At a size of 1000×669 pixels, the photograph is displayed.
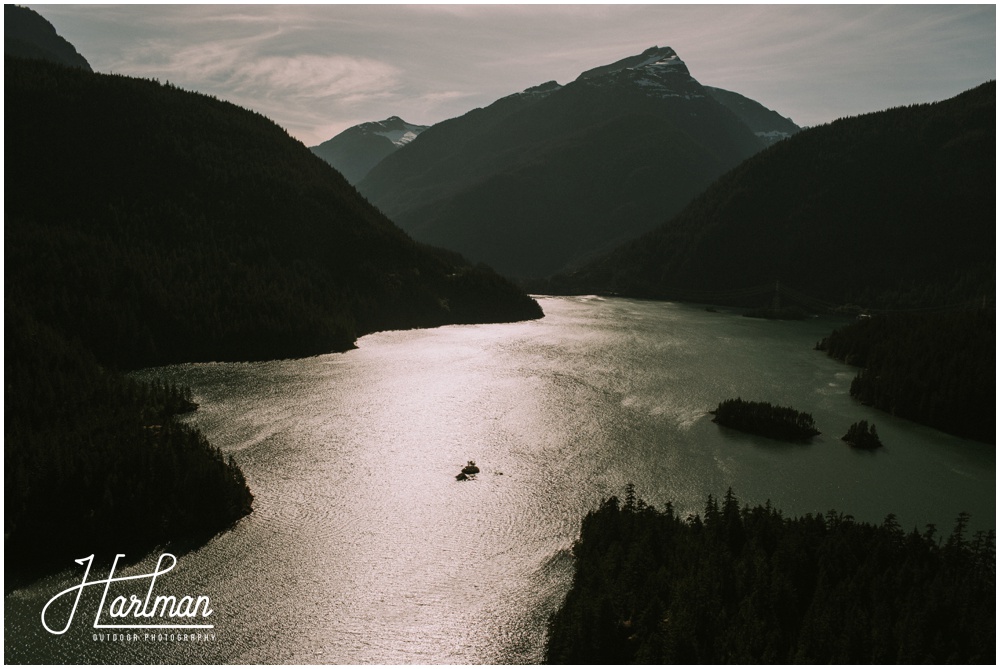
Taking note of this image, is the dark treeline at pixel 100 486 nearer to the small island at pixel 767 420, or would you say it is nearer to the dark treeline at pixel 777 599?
the dark treeline at pixel 777 599

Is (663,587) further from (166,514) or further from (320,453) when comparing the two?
(320,453)

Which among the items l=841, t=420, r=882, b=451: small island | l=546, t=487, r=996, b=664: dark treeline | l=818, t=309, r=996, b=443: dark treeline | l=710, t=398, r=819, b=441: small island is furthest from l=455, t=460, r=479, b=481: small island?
l=818, t=309, r=996, b=443: dark treeline

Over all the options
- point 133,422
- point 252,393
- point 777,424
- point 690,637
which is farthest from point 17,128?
point 690,637

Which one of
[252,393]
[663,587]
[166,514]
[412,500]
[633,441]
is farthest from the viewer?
[252,393]

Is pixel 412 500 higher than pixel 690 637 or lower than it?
lower

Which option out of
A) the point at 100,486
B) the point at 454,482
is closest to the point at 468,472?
the point at 454,482

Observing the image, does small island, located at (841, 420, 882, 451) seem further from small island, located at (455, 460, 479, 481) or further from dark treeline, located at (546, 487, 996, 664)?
small island, located at (455, 460, 479, 481)

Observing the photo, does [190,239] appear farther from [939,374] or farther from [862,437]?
[939,374]

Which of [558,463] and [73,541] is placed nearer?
[73,541]
